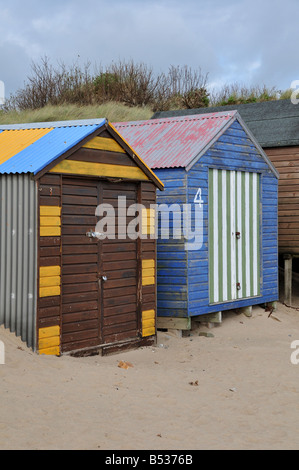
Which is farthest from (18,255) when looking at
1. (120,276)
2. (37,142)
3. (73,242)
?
(120,276)

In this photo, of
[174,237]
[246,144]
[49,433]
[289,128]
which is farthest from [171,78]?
[49,433]

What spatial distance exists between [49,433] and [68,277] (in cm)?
323

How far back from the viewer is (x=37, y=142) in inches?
352

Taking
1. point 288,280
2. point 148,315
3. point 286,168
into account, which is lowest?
point 148,315

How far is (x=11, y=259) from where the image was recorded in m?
8.23

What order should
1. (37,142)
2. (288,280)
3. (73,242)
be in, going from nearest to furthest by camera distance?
1. (73,242)
2. (37,142)
3. (288,280)

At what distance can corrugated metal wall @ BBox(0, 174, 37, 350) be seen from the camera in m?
8.06

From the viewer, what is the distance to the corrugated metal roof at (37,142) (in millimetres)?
8242

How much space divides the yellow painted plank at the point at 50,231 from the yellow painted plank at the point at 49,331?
3.88ft

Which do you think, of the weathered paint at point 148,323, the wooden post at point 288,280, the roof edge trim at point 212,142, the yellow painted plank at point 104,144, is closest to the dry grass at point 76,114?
the wooden post at point 288,280

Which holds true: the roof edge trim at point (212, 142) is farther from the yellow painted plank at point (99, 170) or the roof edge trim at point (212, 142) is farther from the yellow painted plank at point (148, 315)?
the yellow painted plank at point (148, 315)

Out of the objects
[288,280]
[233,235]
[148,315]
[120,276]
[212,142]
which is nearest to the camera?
[120,276]

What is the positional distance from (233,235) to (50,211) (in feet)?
16.1

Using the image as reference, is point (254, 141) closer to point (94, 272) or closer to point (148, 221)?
point (148, 221)
